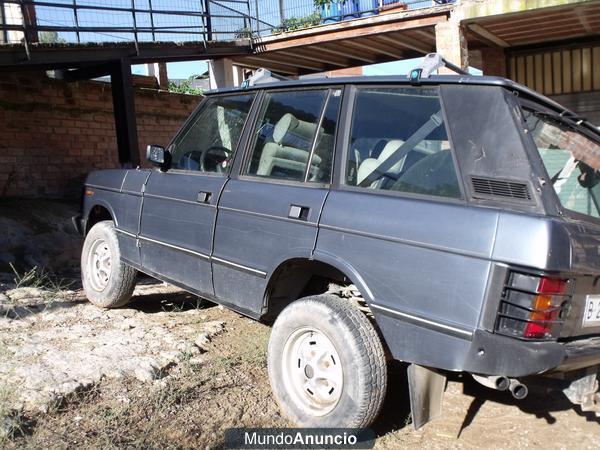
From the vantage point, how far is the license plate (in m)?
2.72

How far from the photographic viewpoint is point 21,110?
898cm

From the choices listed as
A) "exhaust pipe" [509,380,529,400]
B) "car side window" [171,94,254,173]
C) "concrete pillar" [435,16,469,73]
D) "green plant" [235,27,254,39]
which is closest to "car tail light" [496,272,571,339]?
"exhaust pipe" [509,380,529,400]

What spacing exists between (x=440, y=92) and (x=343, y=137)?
59 cm

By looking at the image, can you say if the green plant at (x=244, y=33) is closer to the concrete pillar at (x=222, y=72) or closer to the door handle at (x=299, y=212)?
the concrete pillar at (x=222, y=72)

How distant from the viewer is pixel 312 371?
3270 mm

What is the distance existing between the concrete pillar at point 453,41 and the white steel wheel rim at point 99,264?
635 cm

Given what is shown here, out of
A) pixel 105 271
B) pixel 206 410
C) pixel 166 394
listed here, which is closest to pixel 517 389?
pixel 206 410

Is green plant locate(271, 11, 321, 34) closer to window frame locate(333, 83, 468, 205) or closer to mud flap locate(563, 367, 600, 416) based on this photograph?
window frame locate(333, 83, 468, 205)

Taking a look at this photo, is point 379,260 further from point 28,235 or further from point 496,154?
point 28,235

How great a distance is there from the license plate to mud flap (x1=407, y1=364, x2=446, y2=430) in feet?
2.31

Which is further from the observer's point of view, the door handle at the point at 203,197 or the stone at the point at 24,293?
the stone at the point at 24,293

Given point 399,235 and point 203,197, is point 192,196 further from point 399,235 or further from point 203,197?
point 399,235

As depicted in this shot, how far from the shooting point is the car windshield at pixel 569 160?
3.00 metres

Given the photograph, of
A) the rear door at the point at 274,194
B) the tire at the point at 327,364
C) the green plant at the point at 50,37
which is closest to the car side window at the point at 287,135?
the rear door at the point at 274,194
